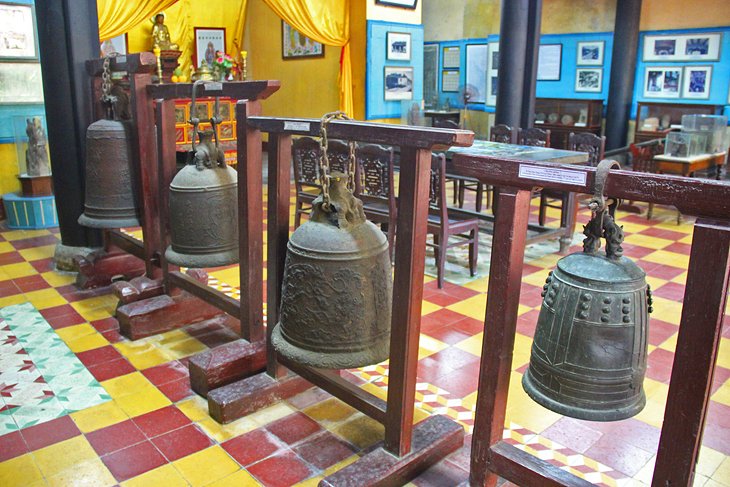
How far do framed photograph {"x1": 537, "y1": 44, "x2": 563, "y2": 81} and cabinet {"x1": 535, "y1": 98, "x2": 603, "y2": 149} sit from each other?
394mm

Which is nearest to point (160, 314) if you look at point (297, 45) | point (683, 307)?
point (683, 307)

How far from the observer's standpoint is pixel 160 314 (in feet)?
11.0

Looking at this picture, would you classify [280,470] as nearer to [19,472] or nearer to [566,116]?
[19,472]

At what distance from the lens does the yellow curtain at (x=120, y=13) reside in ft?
19.1

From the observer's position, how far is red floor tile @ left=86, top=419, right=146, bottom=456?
238cm

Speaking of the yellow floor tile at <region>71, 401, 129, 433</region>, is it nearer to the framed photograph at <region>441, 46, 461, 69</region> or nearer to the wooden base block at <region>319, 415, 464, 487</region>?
the wooden base block at <region>319, 415, 464, 487</region>

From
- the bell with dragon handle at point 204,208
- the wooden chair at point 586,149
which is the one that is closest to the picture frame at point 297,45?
the wooden chair at point 586,149

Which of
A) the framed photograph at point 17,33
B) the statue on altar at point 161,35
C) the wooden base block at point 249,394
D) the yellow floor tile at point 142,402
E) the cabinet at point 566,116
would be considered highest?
the statue on altar at point 161,35

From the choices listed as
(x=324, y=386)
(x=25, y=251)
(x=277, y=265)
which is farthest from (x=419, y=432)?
(x=25, y=251)

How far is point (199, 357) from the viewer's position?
2762 mm

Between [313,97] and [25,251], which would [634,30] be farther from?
[25,251]

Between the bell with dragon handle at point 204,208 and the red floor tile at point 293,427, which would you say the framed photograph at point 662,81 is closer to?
the bell with dragon handle at point 204,208

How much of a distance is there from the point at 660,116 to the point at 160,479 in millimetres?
9244

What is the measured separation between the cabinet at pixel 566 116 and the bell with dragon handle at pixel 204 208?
7934 mm
